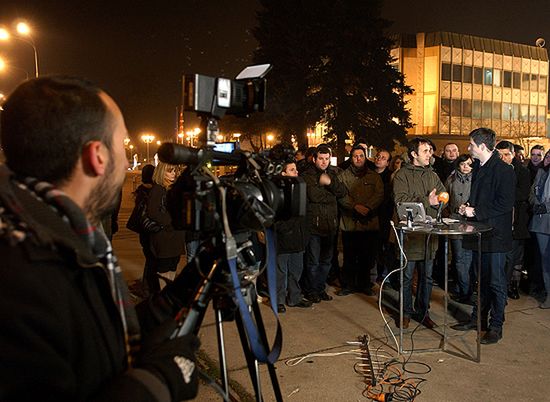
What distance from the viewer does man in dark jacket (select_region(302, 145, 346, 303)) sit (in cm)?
655

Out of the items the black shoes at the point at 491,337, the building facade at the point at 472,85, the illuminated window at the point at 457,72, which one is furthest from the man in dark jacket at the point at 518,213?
the illuminated window at the point at 457,72

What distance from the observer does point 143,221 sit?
5.63 m

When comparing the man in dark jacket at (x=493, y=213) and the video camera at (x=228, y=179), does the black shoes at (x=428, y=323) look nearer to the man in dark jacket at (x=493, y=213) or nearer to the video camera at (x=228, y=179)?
the man in dark jacket at (x=493, y=213)

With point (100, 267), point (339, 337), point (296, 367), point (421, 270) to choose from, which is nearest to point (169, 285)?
point (100, 267)

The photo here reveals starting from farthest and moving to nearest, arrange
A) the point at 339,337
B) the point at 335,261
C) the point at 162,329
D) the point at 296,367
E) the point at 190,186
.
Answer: the point at 335,261
the point at 339,337
the point at 296,367
the point at 190,186
the point at 162,329

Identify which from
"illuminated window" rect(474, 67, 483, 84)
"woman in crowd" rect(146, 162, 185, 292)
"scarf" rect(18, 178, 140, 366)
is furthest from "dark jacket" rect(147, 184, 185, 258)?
"illuminated window" rect(474, 67, 483, 84)

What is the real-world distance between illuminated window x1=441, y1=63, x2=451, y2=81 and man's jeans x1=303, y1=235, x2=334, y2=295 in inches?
1600

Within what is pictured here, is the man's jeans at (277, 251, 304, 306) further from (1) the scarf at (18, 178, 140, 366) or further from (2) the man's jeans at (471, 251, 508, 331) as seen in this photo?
(1) the scarf at (18, 178, 140, 366)

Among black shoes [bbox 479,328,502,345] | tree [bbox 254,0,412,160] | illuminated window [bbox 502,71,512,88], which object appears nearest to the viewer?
black shoes [bbox 479,328,502,345]

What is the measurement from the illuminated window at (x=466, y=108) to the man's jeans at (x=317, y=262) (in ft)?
141

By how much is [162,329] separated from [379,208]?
5828 mm

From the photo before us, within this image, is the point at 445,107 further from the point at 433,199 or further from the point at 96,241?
the point at 96,241

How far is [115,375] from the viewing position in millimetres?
1426

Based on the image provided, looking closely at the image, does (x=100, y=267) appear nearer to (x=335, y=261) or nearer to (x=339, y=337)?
(x=339, y=337)
